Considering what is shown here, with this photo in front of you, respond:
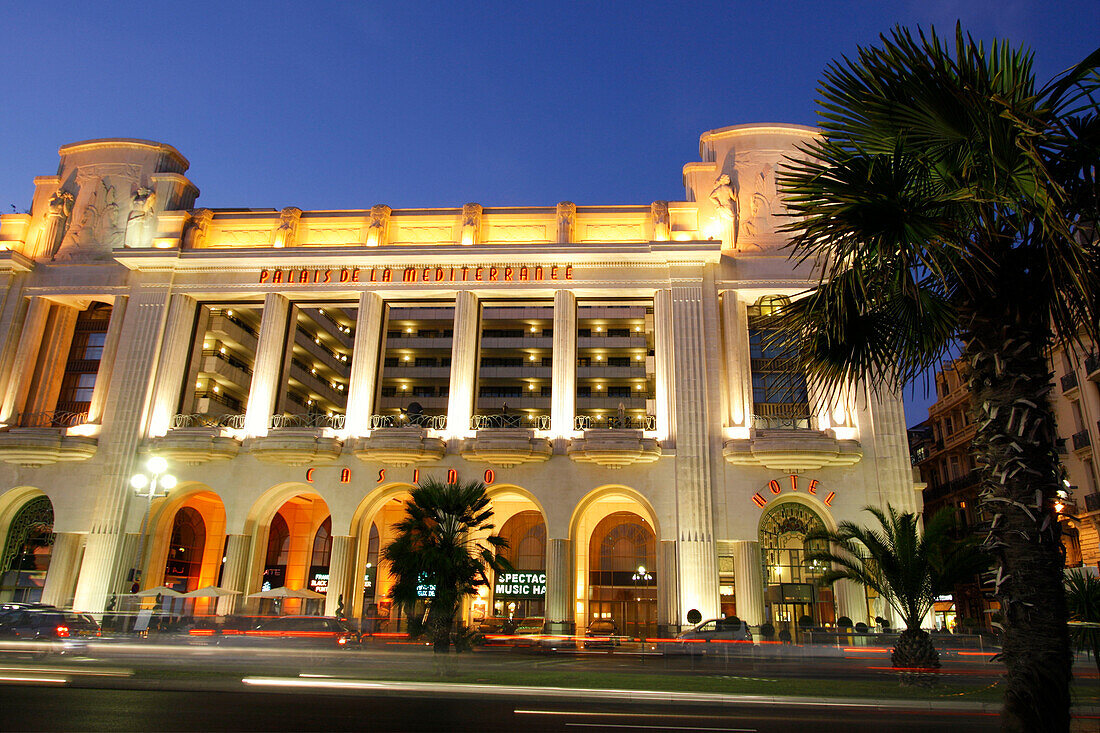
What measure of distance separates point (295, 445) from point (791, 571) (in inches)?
941

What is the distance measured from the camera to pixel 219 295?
3844 centimetres

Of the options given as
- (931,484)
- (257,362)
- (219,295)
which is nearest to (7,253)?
(219,295)

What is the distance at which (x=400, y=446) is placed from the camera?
3353 centimetres

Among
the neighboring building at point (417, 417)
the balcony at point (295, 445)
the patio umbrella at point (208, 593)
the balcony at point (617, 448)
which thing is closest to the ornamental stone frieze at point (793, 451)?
the neighboring building at point (417, 417)

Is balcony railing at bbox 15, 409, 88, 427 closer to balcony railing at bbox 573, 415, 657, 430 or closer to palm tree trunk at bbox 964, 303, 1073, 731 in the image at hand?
balcony railing at bbox 573, 415, 657, 430

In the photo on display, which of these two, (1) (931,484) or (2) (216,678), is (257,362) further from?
(1) (931,484)

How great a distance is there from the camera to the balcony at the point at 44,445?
34938 mm

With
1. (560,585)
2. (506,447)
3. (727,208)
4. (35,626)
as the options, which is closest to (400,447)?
(506,447)

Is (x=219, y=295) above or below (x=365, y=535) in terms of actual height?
above

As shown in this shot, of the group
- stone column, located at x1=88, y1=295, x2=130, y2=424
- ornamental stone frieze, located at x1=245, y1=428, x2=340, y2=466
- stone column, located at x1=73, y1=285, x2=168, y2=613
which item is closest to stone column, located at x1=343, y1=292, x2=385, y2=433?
ornamental stone frieze, located at x1=245, y1=428, x2=340, y2=466

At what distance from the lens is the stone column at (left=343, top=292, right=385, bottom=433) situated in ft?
118

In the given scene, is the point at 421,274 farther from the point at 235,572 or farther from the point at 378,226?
the point at 235,572

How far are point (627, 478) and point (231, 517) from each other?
19057mm

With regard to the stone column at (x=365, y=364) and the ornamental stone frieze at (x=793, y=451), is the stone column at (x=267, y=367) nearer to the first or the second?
the stone column at (x=365, y=364)
